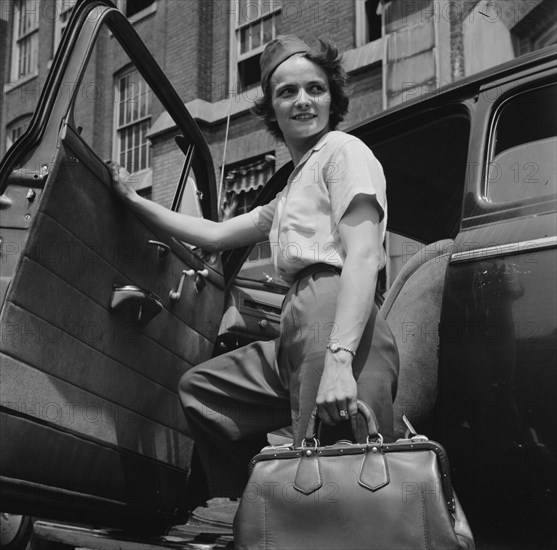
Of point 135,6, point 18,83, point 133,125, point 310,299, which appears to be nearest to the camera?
point 310,299

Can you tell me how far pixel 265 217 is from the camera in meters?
2.84

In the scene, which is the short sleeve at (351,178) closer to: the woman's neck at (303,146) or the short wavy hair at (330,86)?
the woman's neck at (303,146)

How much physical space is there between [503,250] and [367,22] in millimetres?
9977

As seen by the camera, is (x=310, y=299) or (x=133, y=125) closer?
(x=310, y=299)

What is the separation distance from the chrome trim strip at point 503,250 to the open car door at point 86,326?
1.14m

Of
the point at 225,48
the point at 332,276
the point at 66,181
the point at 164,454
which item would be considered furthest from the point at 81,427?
the point at 225,48

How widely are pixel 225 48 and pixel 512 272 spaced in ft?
41.0

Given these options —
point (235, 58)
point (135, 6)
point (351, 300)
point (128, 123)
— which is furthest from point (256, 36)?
point (351, 300)

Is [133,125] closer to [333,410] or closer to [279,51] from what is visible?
[279,51]

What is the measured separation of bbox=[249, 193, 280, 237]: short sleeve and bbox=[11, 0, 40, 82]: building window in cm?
1792

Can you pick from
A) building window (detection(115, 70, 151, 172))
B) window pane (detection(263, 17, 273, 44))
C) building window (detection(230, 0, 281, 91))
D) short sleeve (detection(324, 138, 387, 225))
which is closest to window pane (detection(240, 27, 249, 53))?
building window (detection(230, 0, 281, 91))

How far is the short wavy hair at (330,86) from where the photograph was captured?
8.12ft

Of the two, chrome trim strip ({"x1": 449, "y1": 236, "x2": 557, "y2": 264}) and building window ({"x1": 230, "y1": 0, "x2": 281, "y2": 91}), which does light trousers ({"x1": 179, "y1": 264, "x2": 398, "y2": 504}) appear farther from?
building window ({"x1": 230, "y1": 0, "x2": 281, "y2": 91})

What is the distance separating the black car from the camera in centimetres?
237
